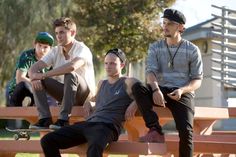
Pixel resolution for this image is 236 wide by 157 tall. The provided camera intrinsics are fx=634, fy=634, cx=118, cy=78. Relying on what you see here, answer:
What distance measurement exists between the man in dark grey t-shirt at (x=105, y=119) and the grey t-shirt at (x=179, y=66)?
0.33 m

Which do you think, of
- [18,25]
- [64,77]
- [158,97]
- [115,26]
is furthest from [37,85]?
[18,25]

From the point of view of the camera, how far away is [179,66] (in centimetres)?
555

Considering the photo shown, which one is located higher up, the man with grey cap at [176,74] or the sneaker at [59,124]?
the man with grey cap at [176,74]

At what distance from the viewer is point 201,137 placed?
20.8ft

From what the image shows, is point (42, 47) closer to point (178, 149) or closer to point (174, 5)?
point (178, 149)

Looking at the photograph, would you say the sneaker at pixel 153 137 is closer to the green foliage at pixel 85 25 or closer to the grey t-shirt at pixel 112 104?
the grey t-shirt at pixel 112 104

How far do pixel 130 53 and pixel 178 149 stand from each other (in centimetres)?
1749

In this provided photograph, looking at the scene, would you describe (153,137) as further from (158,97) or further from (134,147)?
(158,97)

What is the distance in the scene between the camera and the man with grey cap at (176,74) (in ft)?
17.5

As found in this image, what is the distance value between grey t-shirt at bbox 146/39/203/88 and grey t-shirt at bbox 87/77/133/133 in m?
0.35

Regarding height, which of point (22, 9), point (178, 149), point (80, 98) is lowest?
point (178, 149)

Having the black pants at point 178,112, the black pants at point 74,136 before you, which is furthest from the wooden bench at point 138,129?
the black pants at point 178,112

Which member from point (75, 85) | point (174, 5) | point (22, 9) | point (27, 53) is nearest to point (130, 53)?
point (174, 5)

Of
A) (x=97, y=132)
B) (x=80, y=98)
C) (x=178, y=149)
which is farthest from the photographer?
(x=80, y=98)
